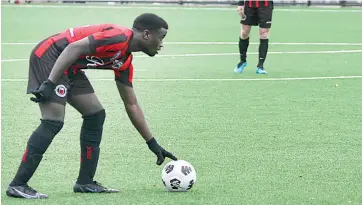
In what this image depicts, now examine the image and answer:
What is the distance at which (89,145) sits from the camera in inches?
312

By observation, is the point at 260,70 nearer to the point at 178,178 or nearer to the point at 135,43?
the point at 178,178

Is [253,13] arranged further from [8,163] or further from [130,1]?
[130,1]

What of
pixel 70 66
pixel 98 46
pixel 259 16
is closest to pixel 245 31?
pixel 259 16

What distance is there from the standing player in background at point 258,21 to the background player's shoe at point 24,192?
9.04m

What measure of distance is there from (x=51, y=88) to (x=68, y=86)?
0.32 m

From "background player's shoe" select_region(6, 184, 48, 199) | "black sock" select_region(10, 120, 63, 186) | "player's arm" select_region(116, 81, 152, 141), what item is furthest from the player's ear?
"background player's shoe" select_region(6, 184, 48, 199)

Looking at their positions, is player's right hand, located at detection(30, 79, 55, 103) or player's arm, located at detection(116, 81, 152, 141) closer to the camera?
player's right hand, located at detection(30, 79, 55, 103)

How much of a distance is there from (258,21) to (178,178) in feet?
29.1

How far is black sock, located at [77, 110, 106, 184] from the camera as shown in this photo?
786 centimetres

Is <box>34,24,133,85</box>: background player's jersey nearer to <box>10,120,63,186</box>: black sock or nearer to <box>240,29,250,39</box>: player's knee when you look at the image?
<box>10,120,63,186</box>: black sock

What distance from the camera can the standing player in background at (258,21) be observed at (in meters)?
16.1

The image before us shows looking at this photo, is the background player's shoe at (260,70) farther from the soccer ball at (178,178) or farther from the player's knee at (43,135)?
the player's knee at (43,135)

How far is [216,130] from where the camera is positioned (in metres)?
10.9

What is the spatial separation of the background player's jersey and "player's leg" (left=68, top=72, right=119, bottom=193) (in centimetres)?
21
